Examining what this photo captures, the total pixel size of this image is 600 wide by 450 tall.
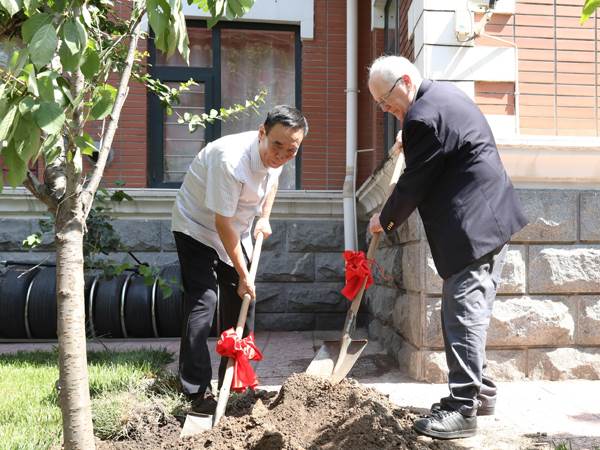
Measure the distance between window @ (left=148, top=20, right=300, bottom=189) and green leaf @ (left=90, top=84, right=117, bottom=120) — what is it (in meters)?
5.00

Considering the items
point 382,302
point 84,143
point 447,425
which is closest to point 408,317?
point 382,302

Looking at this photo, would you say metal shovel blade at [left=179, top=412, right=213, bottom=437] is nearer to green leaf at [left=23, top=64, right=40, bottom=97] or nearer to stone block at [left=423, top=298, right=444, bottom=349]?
stone block at [left=423, top=298, right=444, bottom=349]

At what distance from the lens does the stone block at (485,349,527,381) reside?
3.46 meters

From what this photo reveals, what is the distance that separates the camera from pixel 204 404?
2.72 meters

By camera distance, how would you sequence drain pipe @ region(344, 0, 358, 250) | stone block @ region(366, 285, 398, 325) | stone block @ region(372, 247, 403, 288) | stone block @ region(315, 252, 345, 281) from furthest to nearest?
stone block @ region(315, 252, 345, 281) < drain pipe @ region(344, 0, 358, 250) < stone block @ region(366, 285, 398, 325) < stone block @ region(372, 247, 403, 288)

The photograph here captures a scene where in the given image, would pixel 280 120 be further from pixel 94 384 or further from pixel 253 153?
pixel 94 384

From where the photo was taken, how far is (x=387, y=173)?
4090 mm

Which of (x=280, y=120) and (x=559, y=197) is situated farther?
(x=559, y=197)

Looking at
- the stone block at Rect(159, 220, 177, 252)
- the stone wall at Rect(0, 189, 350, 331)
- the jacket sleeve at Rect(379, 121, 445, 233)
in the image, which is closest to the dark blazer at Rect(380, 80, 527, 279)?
the jacket sleeve at Rect(379, 121, 445, 233)

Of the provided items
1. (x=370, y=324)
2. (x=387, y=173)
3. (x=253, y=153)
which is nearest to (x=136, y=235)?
(x=370, y=324)

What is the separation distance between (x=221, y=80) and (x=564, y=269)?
14.7 ft

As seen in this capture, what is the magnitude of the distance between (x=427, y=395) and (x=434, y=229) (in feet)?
3.71

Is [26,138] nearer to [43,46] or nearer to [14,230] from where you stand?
[43,46]

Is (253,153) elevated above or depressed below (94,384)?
above
